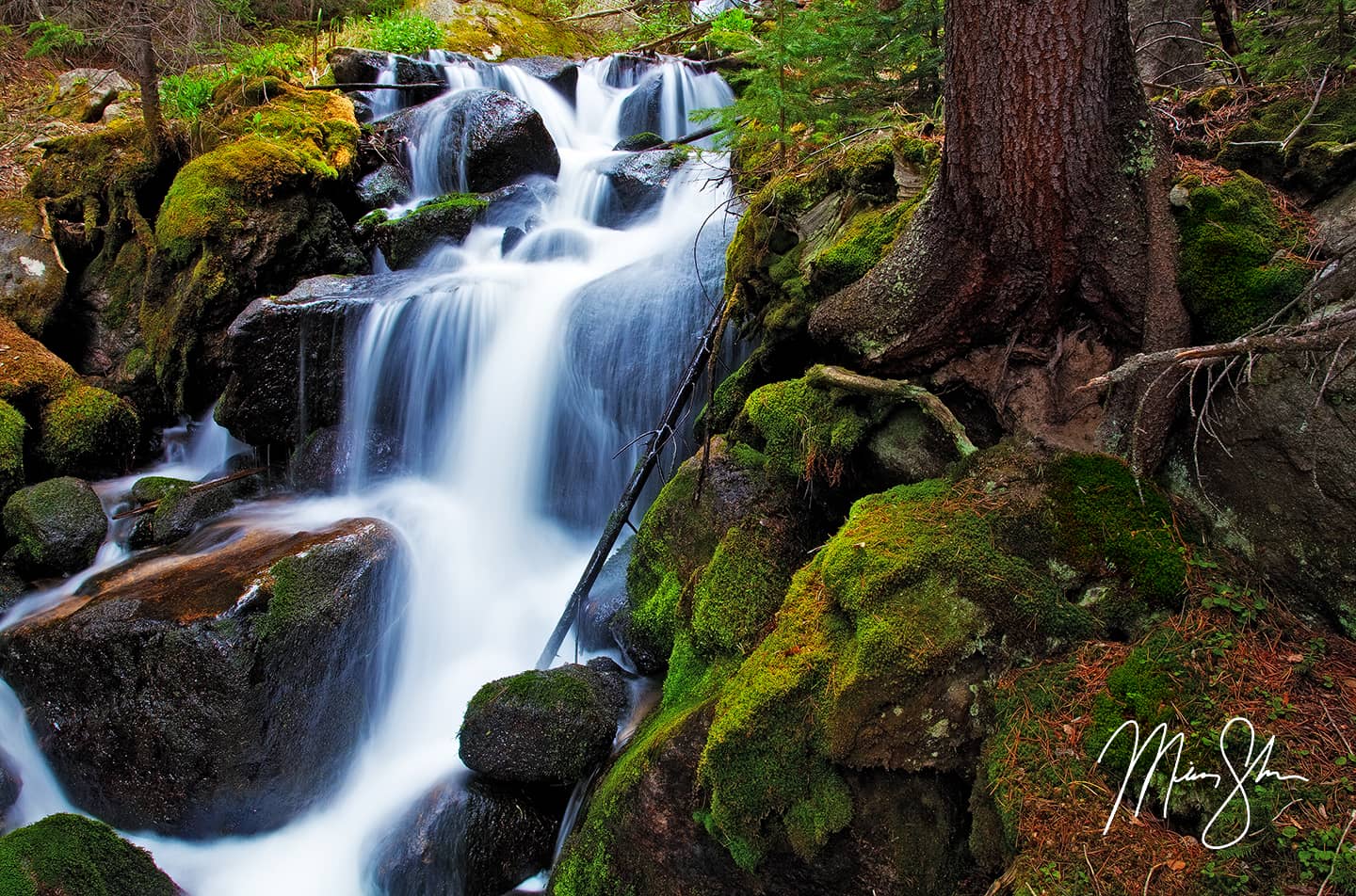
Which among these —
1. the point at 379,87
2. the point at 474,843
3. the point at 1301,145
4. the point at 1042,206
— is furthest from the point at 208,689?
the point at 379,87

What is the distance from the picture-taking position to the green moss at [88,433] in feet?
23.3

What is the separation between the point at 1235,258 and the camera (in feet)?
8.80

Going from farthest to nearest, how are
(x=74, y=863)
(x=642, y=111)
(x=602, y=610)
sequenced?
(x=642, y=111), (x=602, y=610), (x=74, y=863)

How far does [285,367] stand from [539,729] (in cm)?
490

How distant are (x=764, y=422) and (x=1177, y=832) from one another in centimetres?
233

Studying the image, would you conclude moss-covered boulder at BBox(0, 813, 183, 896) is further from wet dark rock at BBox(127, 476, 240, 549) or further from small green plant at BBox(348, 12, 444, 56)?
small green plant at BBox(348, 12, 444, 56)

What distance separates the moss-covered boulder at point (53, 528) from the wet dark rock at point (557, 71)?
29.5 ft

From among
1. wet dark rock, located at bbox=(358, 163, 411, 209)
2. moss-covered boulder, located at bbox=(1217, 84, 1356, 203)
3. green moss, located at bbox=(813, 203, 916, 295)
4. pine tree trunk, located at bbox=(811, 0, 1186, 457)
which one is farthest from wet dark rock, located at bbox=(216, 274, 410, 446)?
moss-covered boulder, located at bbox=(1217, 84, 1356, 203)

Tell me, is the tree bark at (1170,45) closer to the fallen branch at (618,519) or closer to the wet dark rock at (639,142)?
the fallen branch at (618,519)

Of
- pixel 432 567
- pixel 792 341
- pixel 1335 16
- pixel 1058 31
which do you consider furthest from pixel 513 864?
pixel 1335 16

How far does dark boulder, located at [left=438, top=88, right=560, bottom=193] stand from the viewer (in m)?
9.73

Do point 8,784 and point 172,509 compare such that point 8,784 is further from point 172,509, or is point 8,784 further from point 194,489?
point 194,489

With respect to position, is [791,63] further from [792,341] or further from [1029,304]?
[1029,304]

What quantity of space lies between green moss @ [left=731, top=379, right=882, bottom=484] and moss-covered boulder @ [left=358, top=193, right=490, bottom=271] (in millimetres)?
6067
